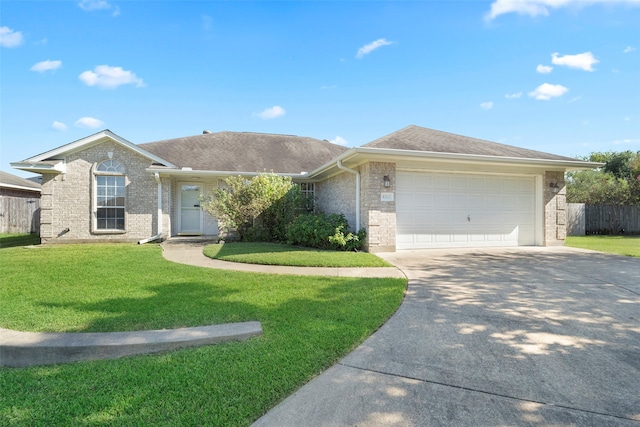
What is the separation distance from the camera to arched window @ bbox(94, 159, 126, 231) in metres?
12.7

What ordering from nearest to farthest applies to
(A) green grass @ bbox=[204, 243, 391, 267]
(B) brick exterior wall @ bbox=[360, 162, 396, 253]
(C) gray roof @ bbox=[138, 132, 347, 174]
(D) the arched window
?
(A) green grass @ bbox=[204, 243, 391, 267]
(B) brick exterior wall @ bbox=[360, 162, 396, 253]
(D) the arched window
(C) gray roof @ bbox=[138, 132, 347, 174]

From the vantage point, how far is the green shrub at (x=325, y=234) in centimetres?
962

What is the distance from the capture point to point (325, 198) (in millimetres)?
13898

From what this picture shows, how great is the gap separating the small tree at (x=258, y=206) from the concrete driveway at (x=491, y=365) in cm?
755

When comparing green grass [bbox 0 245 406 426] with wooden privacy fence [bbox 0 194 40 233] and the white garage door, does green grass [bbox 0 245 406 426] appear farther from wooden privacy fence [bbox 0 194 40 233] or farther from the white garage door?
wooden privacy fence [bbox 0 194 40 233]

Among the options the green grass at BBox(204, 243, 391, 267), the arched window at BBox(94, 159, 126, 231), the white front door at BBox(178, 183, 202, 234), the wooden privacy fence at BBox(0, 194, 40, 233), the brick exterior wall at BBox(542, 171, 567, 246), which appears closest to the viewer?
the green grass at BBox(204, 243, 391, 267)

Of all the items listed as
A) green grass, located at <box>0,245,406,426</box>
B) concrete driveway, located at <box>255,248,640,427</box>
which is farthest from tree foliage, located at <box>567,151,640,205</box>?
green grass, located at <box>0,245,406,426</box>

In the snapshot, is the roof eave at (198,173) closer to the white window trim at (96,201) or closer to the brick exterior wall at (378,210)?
the white window trim at (96,201)

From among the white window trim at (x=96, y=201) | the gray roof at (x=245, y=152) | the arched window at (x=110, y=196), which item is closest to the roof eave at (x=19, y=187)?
the gray roof at (x=245, y=152)

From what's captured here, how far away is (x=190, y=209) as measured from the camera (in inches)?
571

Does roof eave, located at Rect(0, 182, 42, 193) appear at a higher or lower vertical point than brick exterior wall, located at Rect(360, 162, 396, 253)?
higher

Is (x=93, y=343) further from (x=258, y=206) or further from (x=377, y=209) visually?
(x=258, y=206)

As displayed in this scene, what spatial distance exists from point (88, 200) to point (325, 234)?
974 centimetres

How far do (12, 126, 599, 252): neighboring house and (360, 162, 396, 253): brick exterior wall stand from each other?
30 millimetres
